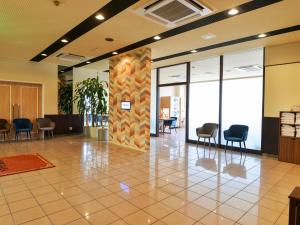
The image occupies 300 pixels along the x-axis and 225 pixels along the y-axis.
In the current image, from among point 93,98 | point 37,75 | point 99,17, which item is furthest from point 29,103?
point 99,17

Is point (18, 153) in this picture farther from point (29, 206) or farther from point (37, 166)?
point (29, 206)

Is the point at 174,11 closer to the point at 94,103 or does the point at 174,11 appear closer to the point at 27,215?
the point at 27,215

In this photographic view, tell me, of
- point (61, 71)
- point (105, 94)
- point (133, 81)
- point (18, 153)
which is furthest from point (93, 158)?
point (61, 71)

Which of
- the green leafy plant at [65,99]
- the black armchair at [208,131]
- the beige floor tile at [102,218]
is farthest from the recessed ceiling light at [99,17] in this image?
the green leafy plant at [65,99]

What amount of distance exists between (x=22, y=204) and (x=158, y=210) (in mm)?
1940

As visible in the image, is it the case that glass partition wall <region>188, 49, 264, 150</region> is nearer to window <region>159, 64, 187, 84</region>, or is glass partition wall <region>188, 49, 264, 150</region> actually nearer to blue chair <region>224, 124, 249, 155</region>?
blue chair <region>224, 124, 249, 155</region>

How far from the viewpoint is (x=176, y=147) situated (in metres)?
7.21

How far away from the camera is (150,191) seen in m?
3.47

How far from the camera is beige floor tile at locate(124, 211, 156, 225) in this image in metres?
2.56

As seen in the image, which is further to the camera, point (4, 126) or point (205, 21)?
point (4, 126)

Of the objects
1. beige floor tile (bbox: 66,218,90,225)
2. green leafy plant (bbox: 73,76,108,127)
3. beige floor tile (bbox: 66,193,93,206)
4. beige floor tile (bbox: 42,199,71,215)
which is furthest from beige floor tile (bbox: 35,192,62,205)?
green leafy plant (bbox: 73,76,108,127)

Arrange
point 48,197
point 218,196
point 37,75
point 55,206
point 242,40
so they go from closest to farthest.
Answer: point 55,206, point 48,197, point 218,196, point 242,40, point 37,75

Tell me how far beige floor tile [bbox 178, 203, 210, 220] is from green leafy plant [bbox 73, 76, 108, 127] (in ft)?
21.1

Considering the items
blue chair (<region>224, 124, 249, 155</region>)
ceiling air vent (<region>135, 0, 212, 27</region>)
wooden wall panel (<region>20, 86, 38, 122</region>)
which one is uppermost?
ceiling air vent (<region>135, 0, 212, 27</region>)
